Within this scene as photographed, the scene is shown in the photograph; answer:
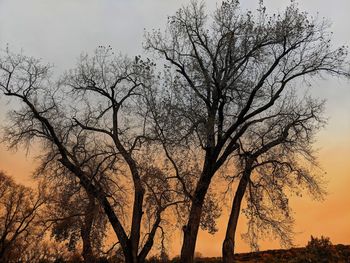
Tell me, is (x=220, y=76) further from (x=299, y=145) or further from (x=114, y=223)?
(x=114, y=223)

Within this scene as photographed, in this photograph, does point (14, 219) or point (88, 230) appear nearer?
point (88, 230)

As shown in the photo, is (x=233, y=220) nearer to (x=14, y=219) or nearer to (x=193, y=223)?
(x=193, y=223)

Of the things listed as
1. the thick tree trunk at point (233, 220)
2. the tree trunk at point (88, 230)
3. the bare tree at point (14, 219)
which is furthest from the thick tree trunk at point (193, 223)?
→ the bare tree at point (14, 219)

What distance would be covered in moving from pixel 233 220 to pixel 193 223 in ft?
8.98

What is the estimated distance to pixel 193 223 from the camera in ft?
80.1

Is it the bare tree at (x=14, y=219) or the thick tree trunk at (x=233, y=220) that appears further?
the bare tree at (x=14, y=219)

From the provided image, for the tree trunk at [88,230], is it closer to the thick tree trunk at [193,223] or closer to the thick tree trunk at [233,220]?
the thick tree trunk at [193,223]

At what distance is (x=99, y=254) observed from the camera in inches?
1032

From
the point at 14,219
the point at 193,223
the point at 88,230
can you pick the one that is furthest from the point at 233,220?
the point at 14,219

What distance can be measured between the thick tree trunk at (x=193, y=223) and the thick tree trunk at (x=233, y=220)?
208 cm

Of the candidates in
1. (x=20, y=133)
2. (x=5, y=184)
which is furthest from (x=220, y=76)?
(x=5, y=184)

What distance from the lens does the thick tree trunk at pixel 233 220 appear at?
2550cm

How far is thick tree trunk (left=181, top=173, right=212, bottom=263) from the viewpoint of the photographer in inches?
953

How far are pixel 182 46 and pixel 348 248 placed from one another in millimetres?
14638
